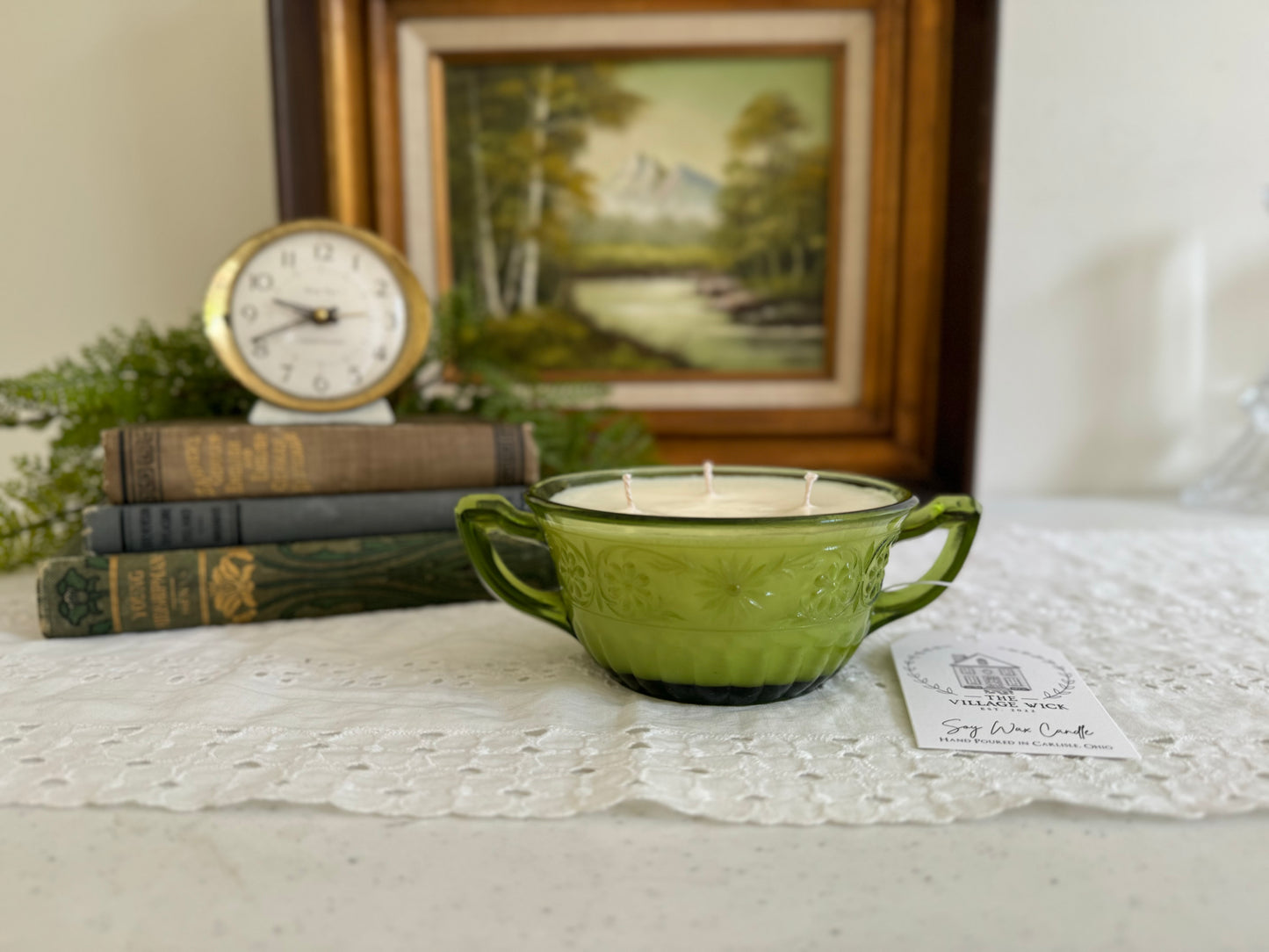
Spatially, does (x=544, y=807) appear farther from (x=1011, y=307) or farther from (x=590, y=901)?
(x=1011, y=307)

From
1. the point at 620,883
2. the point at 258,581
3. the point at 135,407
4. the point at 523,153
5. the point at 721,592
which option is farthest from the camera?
the point at 523,153

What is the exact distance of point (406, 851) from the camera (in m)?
0.35

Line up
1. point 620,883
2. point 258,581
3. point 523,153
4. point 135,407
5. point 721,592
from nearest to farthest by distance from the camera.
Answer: point 620,883 < point 721,592 < point 258,581 < point 135,407 < point 523,153

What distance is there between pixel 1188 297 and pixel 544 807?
3.58ft

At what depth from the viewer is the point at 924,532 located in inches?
21.1

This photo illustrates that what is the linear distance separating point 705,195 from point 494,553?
0.65 m

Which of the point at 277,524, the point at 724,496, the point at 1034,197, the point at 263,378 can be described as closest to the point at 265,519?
the point at 277,524

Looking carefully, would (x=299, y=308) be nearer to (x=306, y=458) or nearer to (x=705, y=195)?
(x=306, y=458)

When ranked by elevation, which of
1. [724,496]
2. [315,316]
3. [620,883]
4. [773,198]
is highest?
[773,198]

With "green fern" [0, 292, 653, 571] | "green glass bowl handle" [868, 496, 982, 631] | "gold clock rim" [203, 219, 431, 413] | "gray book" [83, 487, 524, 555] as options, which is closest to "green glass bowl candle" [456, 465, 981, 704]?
"green glass bowl handle" [868, 496, 982, 631]

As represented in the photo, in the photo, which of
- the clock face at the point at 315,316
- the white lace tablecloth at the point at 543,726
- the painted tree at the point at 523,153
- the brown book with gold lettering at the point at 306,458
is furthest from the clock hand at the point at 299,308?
the painted tree at the point at 523,153

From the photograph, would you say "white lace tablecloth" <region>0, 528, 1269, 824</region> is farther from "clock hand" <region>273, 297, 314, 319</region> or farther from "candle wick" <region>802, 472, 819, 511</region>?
"clock hand" <region>273, 297, 314, 319</region>

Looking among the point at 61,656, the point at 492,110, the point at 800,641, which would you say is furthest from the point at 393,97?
the point at 800,641

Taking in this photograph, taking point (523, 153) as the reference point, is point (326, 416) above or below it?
below
